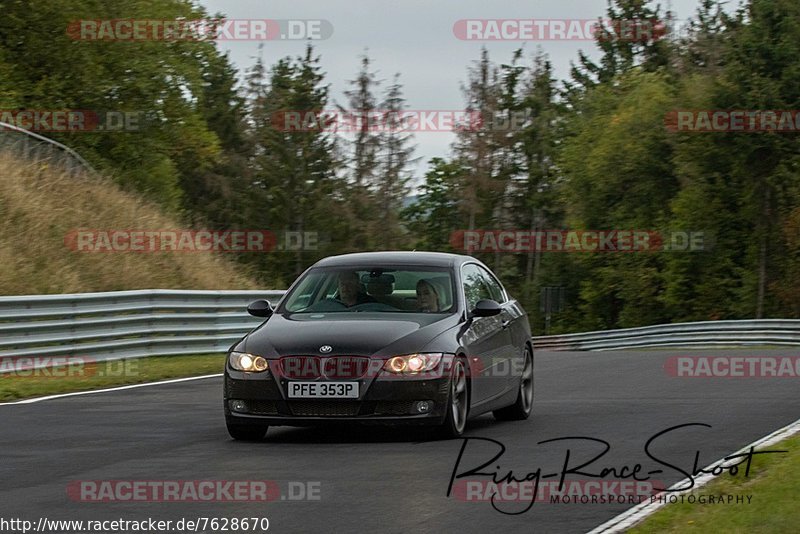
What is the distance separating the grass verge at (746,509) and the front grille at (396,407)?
2744 mm

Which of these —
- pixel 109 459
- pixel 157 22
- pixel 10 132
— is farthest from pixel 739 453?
pixel 157 22

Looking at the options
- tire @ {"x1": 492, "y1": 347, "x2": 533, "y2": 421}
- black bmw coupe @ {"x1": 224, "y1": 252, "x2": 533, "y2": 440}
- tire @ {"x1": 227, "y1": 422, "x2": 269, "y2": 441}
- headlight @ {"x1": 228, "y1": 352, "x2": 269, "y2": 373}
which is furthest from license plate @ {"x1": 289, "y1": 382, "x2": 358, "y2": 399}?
tire @ {"x1": 492, "y1": 347, "x2": 533, "y2": 421}

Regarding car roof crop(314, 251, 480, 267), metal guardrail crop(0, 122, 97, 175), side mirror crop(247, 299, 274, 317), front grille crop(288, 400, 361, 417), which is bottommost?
front grille crop(288, 400, 361, 417)

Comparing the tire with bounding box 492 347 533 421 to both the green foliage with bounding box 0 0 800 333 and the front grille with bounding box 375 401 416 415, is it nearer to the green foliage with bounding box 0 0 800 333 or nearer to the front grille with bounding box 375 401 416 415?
the front grille with bounding box 375 401 416 415

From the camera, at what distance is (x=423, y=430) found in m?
11.6

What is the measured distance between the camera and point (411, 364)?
428 inches

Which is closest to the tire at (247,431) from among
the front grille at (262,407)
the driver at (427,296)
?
the front grille at (262,407)

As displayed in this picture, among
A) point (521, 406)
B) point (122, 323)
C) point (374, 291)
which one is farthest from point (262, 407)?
point (122, 323)

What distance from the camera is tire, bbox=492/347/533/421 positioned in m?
13.0

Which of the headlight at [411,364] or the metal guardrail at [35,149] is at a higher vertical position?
the metal guardrail at [35,149]

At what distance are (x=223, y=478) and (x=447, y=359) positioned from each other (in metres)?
2.54

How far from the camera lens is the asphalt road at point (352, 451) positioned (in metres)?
7.75

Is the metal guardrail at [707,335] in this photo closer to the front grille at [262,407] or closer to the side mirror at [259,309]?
the side mirror at [259,309]

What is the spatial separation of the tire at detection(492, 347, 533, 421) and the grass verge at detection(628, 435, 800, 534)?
405 centimetres
